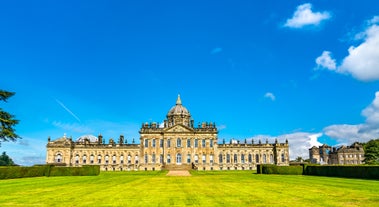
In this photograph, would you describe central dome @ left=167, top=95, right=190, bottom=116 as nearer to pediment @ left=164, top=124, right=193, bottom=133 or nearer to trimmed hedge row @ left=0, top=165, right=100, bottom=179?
pediment @ left=164, top=124, right=193, bottom=133

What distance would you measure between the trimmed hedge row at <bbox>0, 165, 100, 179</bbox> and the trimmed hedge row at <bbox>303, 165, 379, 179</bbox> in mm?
28384

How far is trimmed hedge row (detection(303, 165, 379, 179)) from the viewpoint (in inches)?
1244

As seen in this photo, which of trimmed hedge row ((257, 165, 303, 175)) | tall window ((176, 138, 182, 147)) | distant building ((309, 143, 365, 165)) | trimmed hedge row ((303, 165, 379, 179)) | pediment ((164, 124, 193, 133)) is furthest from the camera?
distant building ((309, 143, 365, 165))

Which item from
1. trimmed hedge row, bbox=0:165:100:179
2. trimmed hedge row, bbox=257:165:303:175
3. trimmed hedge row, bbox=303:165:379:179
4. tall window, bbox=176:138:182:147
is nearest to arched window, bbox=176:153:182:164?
tall window, bbox=176:138:182:147

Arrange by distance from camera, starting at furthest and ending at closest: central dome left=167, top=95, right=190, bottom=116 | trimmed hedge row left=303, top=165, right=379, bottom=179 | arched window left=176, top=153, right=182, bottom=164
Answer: central dome left=167, top=95, right=190, bottom=116 → arched window left=176, top=153, right=182, bottom=164 → trimmed hedge row left=303, top=165, right=379, bottom=179

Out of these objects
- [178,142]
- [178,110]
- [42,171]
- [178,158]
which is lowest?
[42,171]

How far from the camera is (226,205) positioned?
13.6m

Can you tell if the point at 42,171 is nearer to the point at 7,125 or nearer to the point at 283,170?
the point at 7,125

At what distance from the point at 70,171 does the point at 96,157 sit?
131 feet

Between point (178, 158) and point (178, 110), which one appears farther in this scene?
point (178, 110)

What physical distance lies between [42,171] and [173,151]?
37331mm

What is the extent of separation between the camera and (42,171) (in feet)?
137

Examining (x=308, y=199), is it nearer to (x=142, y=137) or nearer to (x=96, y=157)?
(x=142, y=137)

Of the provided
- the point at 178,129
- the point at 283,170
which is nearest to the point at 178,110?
the point at 178,129
